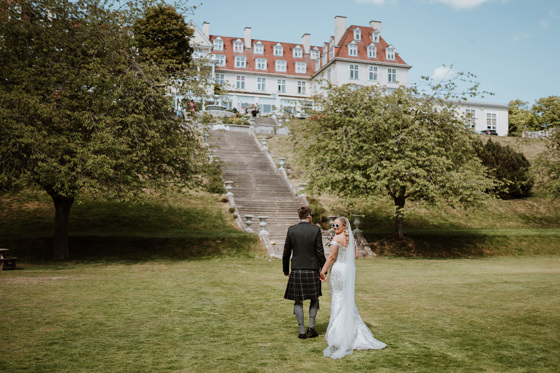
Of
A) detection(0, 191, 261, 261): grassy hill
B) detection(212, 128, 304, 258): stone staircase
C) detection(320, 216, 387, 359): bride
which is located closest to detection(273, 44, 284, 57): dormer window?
detection(212, 128, 304, 258): stone staircase

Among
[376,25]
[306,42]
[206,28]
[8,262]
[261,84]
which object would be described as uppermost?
[206,28]

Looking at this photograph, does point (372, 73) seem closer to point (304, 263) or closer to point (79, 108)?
point (79, 108)

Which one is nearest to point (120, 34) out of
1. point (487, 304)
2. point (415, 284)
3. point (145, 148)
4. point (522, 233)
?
point (145, 148)

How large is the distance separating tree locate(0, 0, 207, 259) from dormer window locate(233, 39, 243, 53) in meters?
56.6

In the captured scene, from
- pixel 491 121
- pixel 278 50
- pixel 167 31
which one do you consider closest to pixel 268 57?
pixel 278 50

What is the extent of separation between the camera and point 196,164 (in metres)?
24.5

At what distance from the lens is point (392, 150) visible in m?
27.3

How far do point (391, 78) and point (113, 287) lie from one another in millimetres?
66936

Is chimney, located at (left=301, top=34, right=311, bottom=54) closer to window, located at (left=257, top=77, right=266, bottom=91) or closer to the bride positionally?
window, located at (left=257, top=77, right=266, bottom=91)

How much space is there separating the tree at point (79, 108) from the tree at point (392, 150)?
27.5ft

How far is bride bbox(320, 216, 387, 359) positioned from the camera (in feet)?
25.4

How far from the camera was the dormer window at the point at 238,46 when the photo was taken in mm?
79188

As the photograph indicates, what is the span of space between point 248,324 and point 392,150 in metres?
19.5

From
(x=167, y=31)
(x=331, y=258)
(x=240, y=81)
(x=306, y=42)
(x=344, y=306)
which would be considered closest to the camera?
(x=344, y=306)
